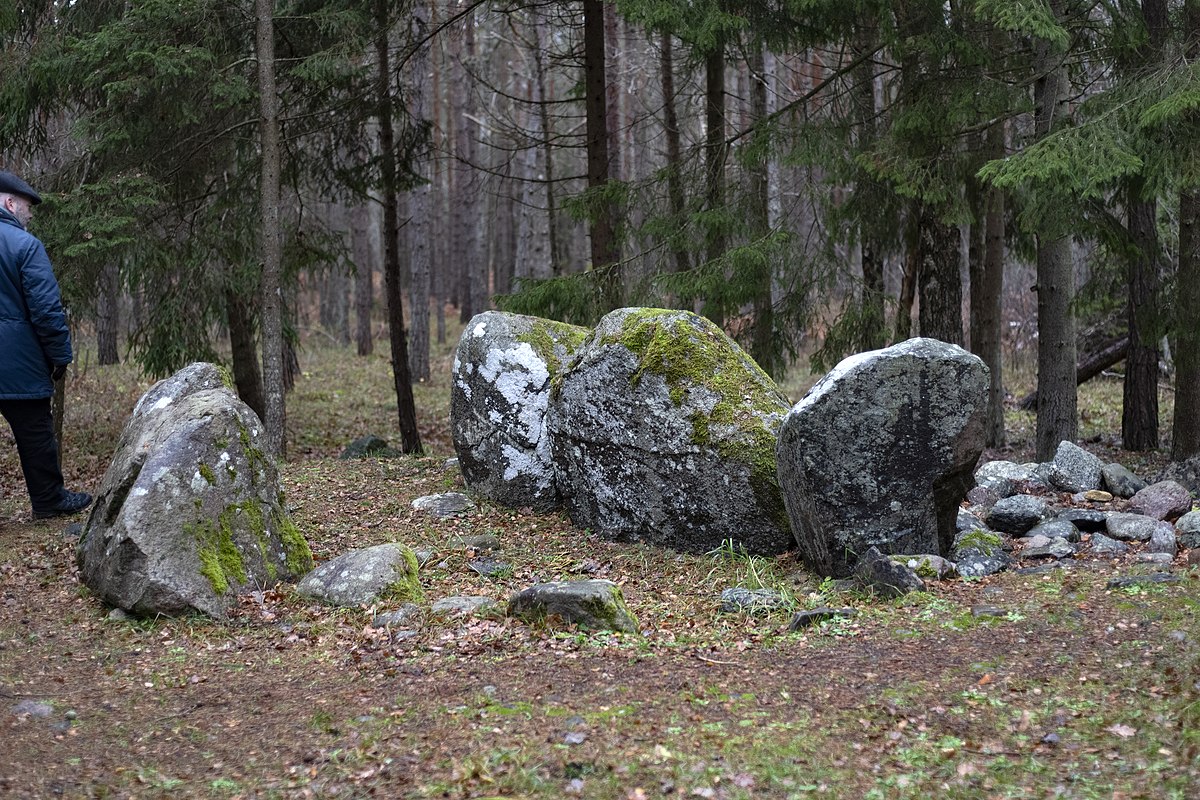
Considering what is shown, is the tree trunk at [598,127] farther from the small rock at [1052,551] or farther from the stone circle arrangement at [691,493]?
the small rock at [1052,551]

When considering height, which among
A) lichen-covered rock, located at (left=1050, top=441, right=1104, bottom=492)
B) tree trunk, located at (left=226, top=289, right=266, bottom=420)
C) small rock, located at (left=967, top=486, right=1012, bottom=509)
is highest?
tree trunk, located at (left=226, top=289, right=266, bottom=420)

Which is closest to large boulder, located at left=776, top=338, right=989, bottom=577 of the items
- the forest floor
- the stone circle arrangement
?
the stone circle arrangement

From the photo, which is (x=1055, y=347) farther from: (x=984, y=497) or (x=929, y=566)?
(x=929, y=566)

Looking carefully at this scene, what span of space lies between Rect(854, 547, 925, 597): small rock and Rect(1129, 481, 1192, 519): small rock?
2422 millimetres

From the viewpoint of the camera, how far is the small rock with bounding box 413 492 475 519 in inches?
343

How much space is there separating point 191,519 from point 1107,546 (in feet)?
19.8

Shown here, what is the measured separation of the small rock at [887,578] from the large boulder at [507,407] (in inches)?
125

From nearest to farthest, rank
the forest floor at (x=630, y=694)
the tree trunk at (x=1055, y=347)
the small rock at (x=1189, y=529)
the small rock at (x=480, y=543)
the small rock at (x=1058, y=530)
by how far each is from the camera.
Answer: the forest floor at (x=630, y=694) < the small rock at (x=1189, y=529) < the small rock at (x=1058, y=530) < the small rock at (x=480, y=543) < the tree trunk at (x=1055, y=347)

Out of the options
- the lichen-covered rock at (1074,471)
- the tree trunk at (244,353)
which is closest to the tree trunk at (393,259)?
the tree trunk at (244,353)

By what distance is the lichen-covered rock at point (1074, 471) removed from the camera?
8.44 meters

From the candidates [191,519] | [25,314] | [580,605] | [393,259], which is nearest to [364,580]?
[191,519]

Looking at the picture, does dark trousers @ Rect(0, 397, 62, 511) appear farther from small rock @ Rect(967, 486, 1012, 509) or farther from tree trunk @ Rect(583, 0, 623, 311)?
small rock @ Rect(967, 486, 1012, 509)

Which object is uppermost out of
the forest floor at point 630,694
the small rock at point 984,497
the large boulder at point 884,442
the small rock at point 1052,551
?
the large boulder at point 884,442

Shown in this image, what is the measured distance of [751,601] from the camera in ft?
20.2
